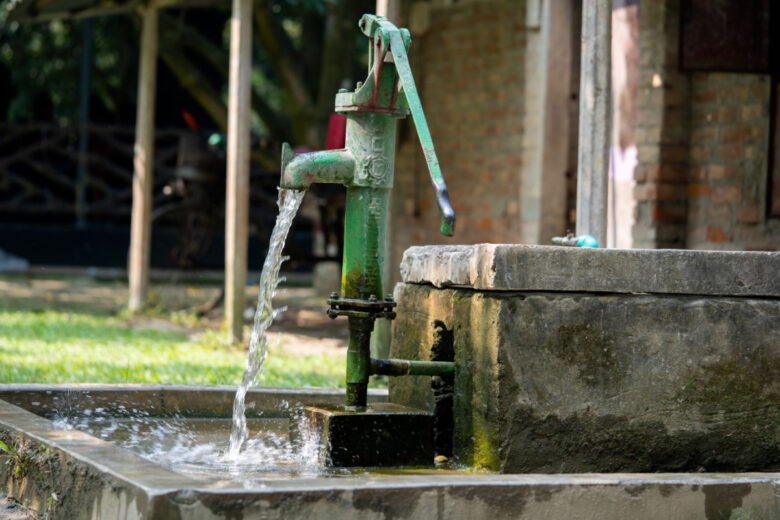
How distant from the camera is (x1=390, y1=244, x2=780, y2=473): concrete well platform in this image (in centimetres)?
316

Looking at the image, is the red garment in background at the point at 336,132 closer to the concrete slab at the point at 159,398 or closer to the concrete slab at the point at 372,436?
the concrete slab at the point at 159,398

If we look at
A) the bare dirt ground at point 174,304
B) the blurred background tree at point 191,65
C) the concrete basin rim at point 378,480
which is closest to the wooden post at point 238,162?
the bare dirt ground at point 174,304

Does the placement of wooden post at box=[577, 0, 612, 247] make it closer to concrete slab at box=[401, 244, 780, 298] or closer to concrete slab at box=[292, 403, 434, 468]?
concrete slab at box=[401, 244, 780, 298]

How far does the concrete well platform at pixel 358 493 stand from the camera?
2553mm

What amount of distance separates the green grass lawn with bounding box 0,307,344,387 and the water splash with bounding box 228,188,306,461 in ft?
5.52

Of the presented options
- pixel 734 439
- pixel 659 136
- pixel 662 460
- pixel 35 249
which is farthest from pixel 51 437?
pixel 35 249

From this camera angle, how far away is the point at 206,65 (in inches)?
669

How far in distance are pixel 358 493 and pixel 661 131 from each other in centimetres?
439

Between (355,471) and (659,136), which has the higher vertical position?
(659,136)

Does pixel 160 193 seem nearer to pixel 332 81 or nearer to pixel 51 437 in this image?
pixel 332 81

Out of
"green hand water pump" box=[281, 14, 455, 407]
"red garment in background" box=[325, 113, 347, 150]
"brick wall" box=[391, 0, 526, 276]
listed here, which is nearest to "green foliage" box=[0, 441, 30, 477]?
"green hand water pump" box=[281, 14, 455, 407]

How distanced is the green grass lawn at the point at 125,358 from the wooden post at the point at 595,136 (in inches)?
57.5

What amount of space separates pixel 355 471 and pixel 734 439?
1.09 metres

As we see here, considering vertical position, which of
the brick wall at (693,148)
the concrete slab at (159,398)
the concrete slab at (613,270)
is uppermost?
the brick wall at (693,148)
